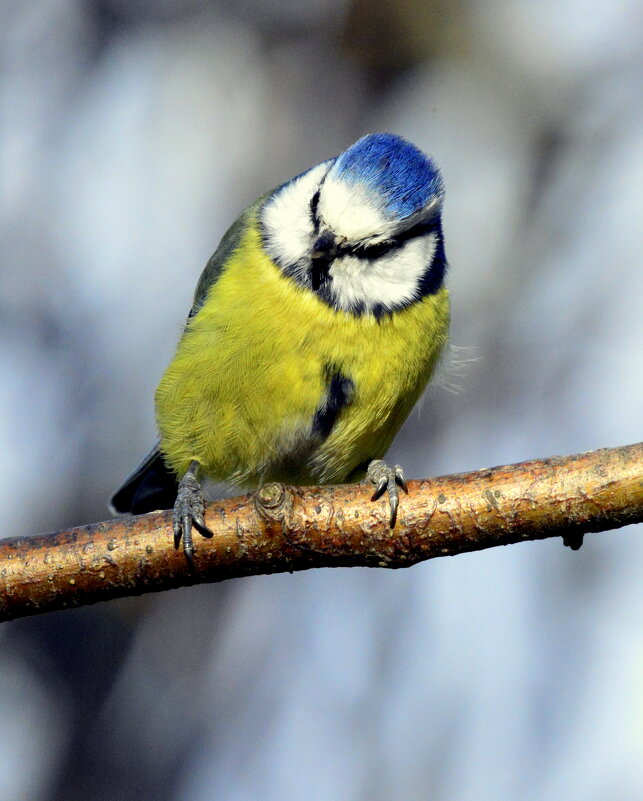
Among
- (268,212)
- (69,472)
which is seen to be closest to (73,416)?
(69,472)

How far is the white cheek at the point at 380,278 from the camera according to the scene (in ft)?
9.21

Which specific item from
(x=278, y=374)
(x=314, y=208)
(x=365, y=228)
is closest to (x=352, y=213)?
(x=365, y=228)

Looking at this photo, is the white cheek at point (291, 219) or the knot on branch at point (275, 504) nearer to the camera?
the knot on branch at point (275, 504)

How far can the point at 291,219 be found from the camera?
2.97 meters

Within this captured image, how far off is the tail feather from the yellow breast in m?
0.47

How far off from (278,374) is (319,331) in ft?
0.55

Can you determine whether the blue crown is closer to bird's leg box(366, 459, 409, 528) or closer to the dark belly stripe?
the dark belly stripe

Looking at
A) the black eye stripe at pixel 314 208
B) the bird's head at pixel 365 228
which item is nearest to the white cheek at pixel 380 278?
the bird's head at pixel 365 228

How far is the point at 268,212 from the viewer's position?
Answer: 3.12 meters

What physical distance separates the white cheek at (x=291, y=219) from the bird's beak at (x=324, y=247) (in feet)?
0.26

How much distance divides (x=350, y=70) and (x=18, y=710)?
3.59 meters

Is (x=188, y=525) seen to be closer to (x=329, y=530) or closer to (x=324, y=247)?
(x=329, y=530)

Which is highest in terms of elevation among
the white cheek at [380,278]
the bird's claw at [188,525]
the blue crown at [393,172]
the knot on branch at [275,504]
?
the blue crown at [393,172]

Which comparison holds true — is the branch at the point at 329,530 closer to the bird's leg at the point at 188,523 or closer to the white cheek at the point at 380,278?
the bird's leg at the point at 188,523
